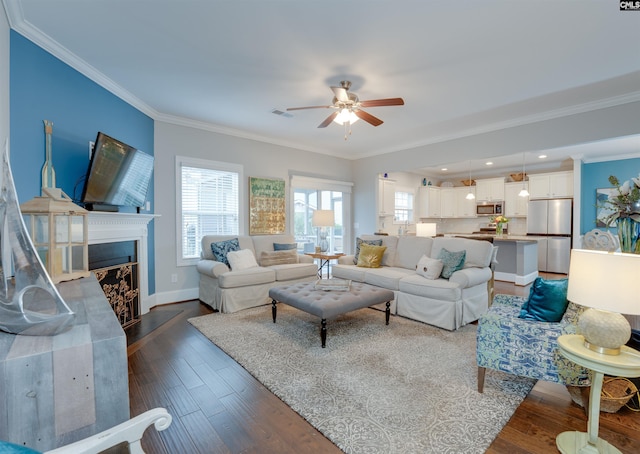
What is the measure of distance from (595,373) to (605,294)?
48cm

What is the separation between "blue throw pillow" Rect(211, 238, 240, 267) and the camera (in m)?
4.40

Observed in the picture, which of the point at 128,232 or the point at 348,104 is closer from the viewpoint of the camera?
the point at 348,104

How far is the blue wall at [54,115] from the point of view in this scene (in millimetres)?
2350

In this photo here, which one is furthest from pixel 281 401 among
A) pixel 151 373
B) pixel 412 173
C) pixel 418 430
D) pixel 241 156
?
pixel 412 173

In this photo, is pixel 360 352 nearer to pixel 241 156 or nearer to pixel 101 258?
pixel 101 258

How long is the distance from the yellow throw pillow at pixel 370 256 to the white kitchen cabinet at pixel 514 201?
5.18 metres

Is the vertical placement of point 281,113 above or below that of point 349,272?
above

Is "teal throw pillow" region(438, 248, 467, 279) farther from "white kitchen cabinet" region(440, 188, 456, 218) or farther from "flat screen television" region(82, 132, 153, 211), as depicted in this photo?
"white kitchen cabinet" region(440, 188, 456, 218)

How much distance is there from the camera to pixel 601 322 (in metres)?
1.57

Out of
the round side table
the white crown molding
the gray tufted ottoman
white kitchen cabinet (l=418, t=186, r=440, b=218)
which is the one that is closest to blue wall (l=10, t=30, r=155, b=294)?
the gray tufted ottoman

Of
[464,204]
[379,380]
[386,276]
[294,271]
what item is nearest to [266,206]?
[294,271]

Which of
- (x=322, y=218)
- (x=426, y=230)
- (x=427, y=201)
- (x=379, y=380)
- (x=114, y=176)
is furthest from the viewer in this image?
(x=427, y=201)

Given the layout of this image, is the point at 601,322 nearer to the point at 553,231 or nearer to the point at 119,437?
the point at 119,437

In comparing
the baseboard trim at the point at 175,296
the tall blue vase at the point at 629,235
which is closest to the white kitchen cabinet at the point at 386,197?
the baseboard trim at the point at 175,296
